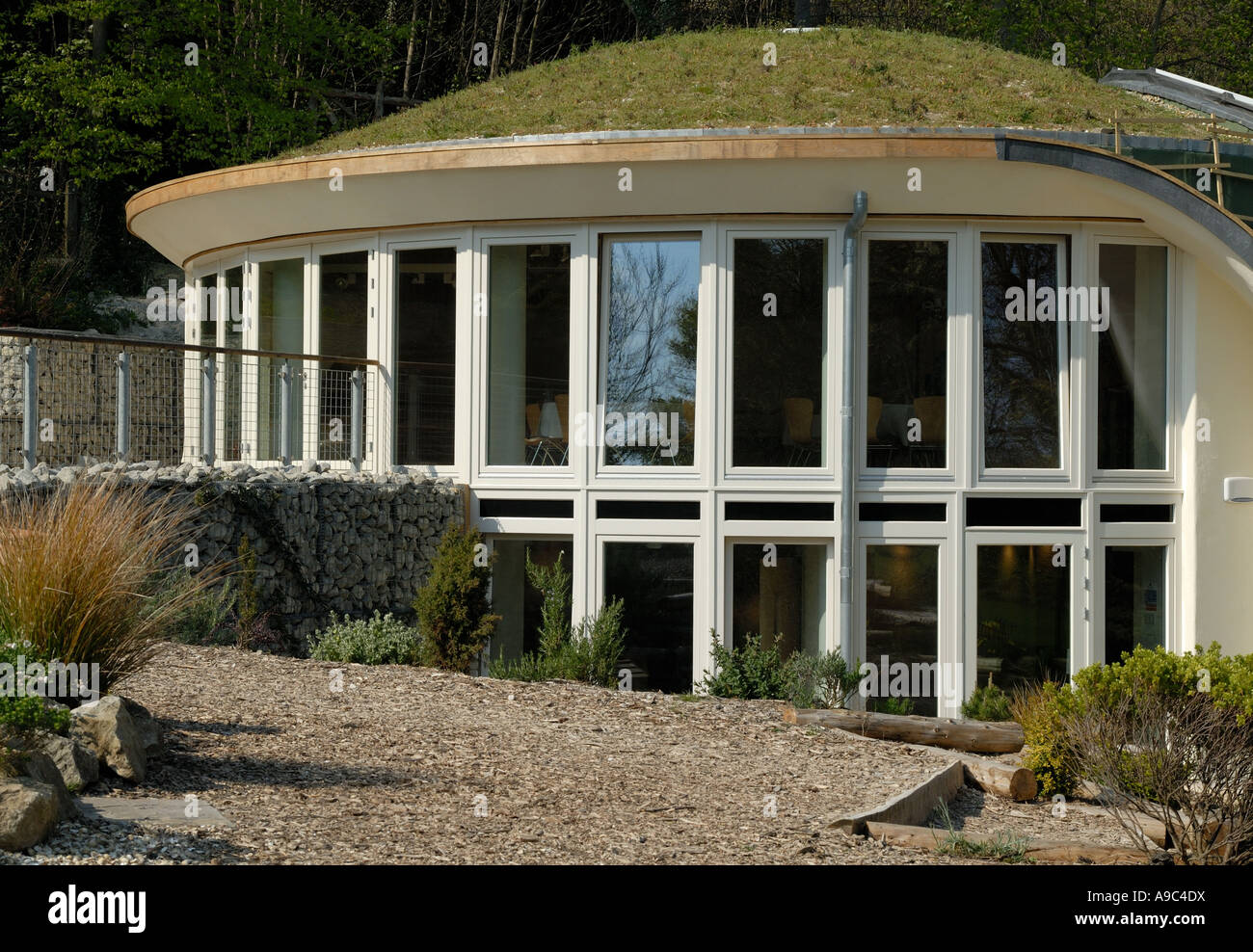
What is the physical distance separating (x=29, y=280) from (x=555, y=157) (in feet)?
45.6

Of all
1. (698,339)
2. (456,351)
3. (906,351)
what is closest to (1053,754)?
(906,351)

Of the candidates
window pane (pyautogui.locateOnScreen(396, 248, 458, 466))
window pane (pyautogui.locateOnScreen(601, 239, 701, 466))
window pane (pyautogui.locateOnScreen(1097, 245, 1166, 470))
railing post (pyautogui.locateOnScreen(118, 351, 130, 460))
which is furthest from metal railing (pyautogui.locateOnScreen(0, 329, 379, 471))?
window pane (pyautogui.locateOnScreen(1097, 245, 1166, 470))

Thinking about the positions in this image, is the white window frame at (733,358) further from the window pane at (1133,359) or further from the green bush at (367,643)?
the green bush at (367,643)

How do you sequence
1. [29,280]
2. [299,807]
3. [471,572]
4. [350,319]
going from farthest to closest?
[29,280] < [350,319] < [471,572] < [299,807]

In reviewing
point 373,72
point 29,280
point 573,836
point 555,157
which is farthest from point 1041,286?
point 373,72

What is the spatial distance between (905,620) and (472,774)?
609 cm

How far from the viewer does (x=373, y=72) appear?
1140 inches

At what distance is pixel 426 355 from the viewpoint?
12.5 metres

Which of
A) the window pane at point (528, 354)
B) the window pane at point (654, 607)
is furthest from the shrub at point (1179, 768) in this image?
the window pane at point (528, 354)

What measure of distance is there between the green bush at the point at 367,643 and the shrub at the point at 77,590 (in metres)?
4.04

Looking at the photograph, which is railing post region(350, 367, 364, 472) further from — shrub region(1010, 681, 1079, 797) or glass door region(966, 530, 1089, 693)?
shrub region(1010, 681, 1079, 797)

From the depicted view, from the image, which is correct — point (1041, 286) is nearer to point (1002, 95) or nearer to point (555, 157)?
point (1002, 95)

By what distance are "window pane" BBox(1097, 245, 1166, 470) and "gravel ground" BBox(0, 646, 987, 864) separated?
4844 mm

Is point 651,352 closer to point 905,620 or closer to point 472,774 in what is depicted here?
point 905,620
